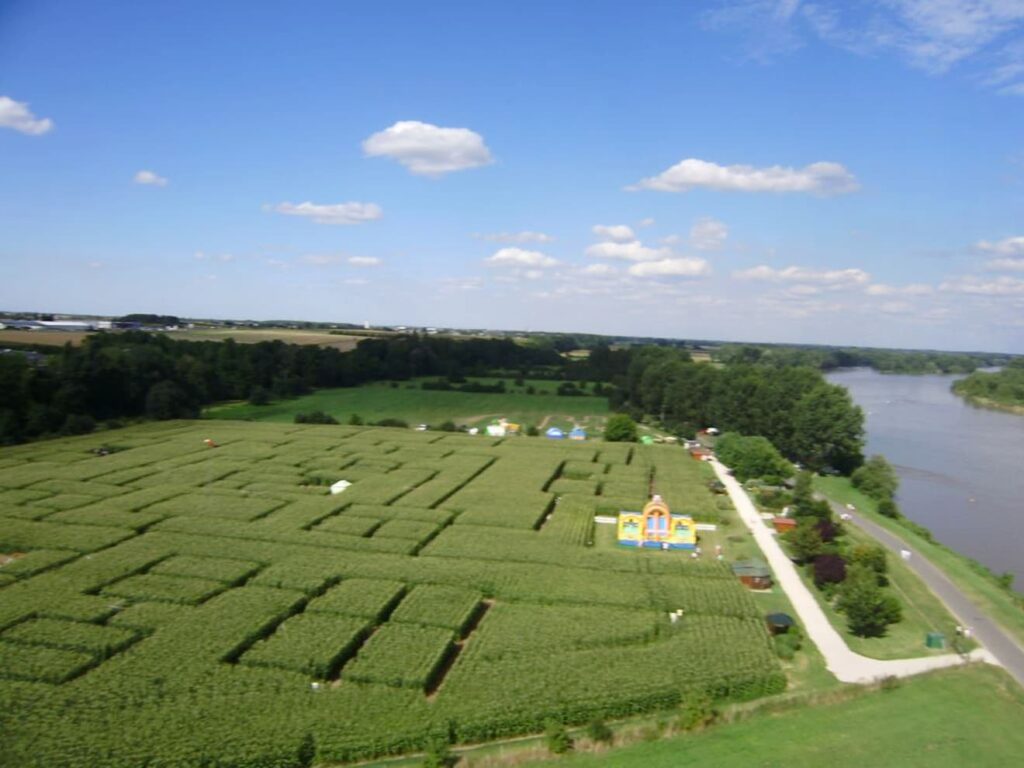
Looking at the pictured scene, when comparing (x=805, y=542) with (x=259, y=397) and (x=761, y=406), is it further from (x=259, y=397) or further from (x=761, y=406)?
(x=259, y=397)

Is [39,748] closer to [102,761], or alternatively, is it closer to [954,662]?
[102,761]

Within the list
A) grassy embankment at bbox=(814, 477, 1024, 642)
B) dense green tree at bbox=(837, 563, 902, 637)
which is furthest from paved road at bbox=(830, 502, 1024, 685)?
dense green tree at bbox=(837, 563, 902, 637)

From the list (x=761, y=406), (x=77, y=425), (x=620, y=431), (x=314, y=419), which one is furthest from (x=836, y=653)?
(x=77, y=425)

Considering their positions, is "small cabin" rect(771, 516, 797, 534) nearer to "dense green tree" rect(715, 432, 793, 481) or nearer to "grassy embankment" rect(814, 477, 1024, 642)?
"grassy embankment" rect(814, 477, 1024, 642)

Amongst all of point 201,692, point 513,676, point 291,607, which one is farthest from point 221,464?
point 513,676

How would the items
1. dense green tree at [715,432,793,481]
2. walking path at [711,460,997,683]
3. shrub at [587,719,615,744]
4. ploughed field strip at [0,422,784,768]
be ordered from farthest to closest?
dense green tree at [715,432,793,481]
walking path at [711,460,997,683]
shrub at [587,719,615,744]
ploughed field strip at [0,422,784,768]

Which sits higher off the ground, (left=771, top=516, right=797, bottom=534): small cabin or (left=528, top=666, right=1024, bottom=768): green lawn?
(left=771, top=516, right=797, bottom=534): small cabin

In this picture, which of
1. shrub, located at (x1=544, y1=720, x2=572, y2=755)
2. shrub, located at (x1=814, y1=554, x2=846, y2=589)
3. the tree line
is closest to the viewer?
shrub, located at (x1=544, y1=720, x2=572, y2=755)
